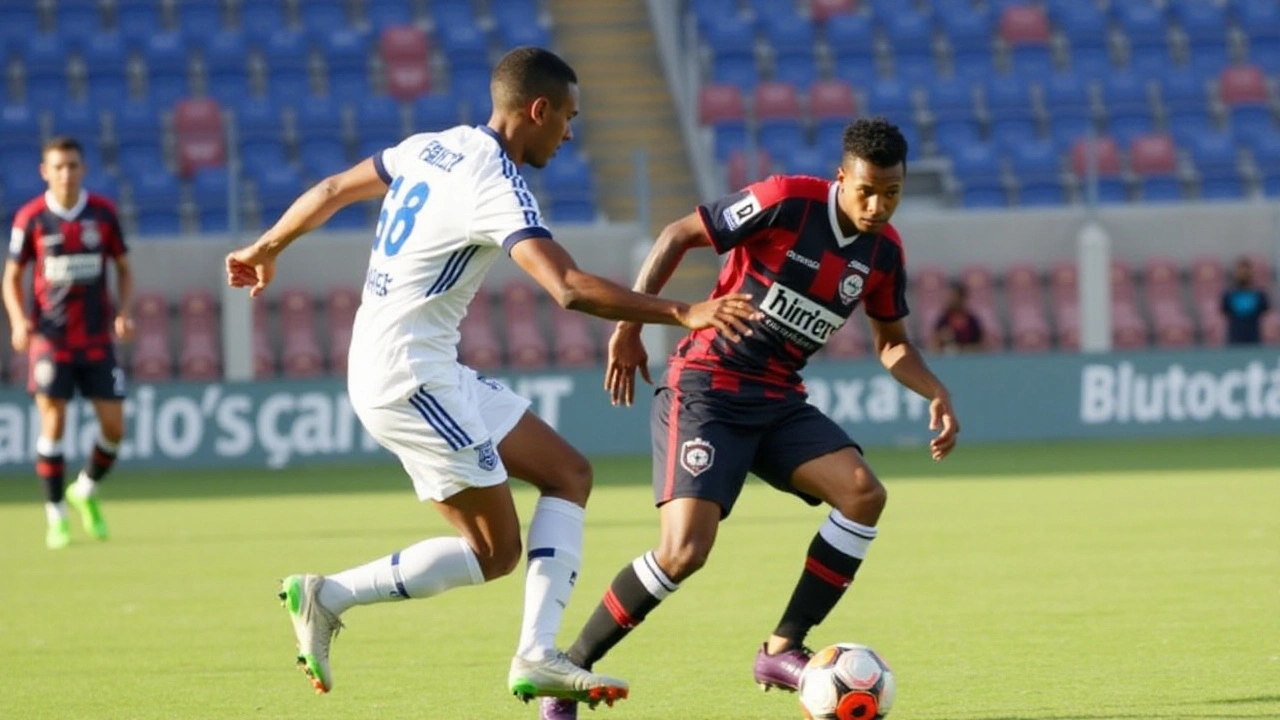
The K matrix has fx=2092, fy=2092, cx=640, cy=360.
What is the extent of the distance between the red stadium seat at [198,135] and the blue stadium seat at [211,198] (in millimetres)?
346

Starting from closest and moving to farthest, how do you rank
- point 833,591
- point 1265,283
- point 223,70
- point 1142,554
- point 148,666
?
point 833,591, point 148,666, point 1142,554, point 1265,283, point 223,70

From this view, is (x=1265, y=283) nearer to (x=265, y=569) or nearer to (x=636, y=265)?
(x=636, y=265)

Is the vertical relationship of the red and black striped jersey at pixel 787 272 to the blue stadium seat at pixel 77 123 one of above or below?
below

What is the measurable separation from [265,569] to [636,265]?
10842 mm

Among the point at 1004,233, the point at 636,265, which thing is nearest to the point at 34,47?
the point at 636,265

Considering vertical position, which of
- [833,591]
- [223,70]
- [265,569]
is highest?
[223,70]

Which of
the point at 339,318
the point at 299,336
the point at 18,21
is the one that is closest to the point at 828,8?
the point at 339,318

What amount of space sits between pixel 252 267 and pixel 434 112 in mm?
17526

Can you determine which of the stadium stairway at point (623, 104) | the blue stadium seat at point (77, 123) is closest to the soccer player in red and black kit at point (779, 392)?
the stadium stairway at point (623, 104)

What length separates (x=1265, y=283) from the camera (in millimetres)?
23219

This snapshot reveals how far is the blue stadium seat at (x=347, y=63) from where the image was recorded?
24766mm

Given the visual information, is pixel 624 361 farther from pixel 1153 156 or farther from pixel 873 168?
pixel 1153 156

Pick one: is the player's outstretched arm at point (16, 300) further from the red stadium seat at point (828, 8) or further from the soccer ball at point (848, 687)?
the red stadium seat at point (828, 8)

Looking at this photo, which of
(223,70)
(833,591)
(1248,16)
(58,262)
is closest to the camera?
(833,591)
